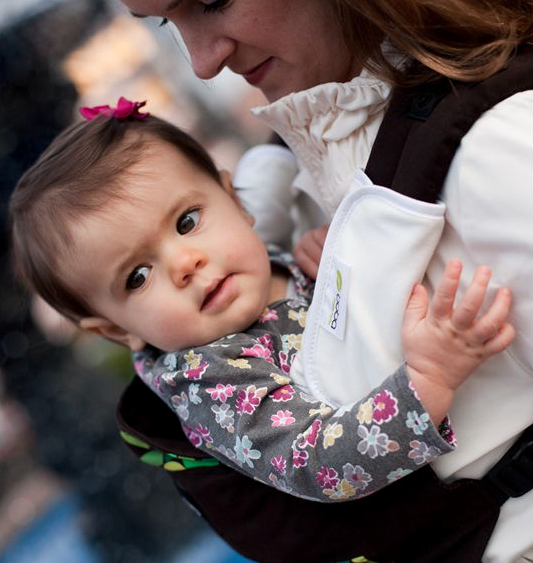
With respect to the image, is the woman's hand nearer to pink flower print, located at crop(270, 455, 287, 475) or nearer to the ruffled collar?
the ruffled collar

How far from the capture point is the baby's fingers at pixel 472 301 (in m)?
0.69

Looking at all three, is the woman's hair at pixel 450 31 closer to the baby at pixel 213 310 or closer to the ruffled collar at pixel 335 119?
the ruffled collar at pixel 335 119

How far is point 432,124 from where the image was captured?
0.75m

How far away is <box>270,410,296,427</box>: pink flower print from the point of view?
843 mm

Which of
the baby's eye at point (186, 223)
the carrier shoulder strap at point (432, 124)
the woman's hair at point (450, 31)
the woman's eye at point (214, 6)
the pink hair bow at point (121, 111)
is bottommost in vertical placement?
the baby's eye at point (186, 223)

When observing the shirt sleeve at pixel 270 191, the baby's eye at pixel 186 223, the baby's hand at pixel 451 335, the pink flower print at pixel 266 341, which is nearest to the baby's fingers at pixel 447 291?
the baby's hand at pixel 451 335

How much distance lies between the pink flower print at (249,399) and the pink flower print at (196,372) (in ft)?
0.22

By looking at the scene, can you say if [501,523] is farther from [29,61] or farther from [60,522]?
[29,61]

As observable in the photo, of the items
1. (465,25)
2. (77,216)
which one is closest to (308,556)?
(77,216)

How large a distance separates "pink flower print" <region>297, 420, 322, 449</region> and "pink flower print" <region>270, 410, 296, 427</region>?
0.08 feet

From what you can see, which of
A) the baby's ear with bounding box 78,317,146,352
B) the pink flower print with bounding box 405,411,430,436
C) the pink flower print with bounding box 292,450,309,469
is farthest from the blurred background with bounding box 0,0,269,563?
the pink flower print with bounding box 405,411,430,436

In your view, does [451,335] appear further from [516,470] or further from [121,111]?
[121,111]

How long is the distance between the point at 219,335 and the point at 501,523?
0.44m

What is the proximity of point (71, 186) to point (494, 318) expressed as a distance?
2.05 ft
